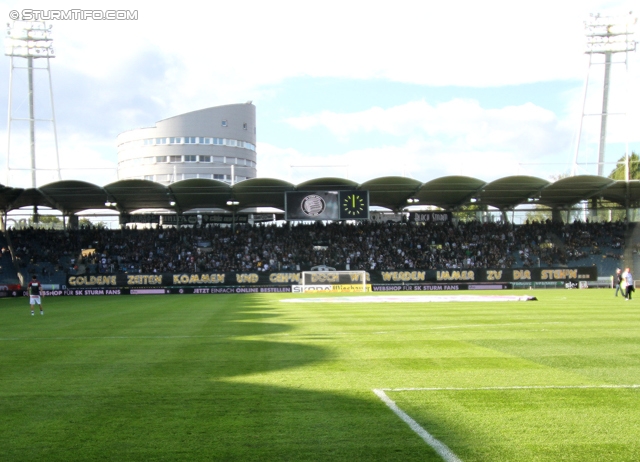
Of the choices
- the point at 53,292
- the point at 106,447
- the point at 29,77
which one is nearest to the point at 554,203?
the point at 53,292

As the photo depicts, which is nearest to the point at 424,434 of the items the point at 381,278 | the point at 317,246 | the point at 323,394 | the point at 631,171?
the point at 323,394

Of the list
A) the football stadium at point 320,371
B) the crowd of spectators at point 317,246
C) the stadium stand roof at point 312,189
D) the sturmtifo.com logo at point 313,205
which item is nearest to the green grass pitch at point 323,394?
the football stadium at point 320,371

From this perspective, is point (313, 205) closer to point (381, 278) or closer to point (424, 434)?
point (381, 278)

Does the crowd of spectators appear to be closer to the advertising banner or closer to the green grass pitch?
the advertising banner

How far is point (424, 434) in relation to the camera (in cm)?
646

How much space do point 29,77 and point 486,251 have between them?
45888 mm

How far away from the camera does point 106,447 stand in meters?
6.14

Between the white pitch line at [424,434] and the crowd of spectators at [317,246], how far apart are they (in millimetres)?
45556

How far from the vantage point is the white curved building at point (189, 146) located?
3905 inches

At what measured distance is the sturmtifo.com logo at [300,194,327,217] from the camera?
53.8 meters

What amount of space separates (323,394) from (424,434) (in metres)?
2.26

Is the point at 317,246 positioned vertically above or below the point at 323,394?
above

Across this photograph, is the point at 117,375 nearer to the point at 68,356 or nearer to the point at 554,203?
the point at 68,356

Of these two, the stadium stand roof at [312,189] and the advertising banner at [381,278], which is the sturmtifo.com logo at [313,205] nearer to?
the stadium stand roof at [312,189]
